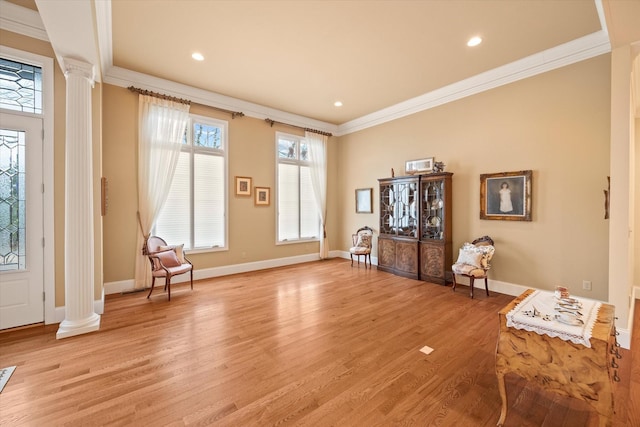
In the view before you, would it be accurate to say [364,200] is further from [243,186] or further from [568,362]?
[568,362]

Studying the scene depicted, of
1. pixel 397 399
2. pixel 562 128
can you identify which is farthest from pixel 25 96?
pixel 562 128

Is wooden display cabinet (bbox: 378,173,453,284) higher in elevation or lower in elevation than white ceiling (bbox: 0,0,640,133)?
lower

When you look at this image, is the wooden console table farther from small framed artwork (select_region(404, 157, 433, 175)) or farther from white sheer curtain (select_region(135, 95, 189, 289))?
white sheer curtain (select_region(135, 95, 189, 289))

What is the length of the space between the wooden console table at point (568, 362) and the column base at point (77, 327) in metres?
3.98

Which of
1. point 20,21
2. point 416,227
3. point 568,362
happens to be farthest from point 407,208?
point 20,21

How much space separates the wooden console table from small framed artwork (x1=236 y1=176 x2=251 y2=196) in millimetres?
4996

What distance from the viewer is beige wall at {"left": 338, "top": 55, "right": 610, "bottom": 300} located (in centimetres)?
351

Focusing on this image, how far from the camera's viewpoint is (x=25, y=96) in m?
3.10

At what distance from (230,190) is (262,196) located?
0.73 meters

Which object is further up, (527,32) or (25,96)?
(527,32)

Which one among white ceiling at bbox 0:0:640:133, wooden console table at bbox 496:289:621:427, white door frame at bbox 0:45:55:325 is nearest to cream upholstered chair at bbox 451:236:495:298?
wooden console table at bbox 496:289:621:427

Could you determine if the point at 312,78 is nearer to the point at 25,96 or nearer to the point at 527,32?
the point at 527,32

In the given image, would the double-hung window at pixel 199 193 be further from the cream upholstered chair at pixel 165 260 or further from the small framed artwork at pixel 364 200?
the small framed artwork at pixel 364 200

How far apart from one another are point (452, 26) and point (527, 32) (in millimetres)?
1011
